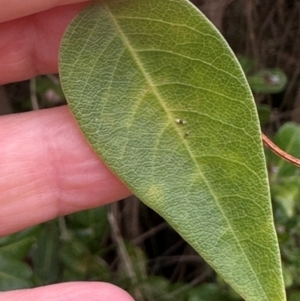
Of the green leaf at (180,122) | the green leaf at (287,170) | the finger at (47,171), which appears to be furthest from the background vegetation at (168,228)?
the green leaf at (180,122)

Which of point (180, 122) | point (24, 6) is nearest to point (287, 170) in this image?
point (180, 122)

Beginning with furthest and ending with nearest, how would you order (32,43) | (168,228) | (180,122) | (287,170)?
(168,228) < (287,170) < (32,43) < (180,122)

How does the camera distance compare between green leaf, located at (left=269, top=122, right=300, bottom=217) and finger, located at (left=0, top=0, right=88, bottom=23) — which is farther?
green leaf, located at (left=269, top=122, right=300, bottom=217)

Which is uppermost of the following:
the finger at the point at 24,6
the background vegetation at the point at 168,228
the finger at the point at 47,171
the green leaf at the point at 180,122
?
the finger at the point at 24,6

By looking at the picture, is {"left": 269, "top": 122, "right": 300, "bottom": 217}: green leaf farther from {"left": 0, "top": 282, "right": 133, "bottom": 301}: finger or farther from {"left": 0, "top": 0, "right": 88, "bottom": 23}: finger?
{"left": 0, "top": 0, "right": 88, "bottom": 23}: finger

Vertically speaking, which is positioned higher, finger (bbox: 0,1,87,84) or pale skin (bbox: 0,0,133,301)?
finger (bbox: 0,1,87,84)

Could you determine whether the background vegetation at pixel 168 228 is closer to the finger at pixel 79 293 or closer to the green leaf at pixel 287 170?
the green leaf at pixel 287 170

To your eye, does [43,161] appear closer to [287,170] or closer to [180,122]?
[180,122]

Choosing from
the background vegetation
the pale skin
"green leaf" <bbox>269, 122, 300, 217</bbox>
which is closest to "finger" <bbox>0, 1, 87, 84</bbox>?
the pale skin
